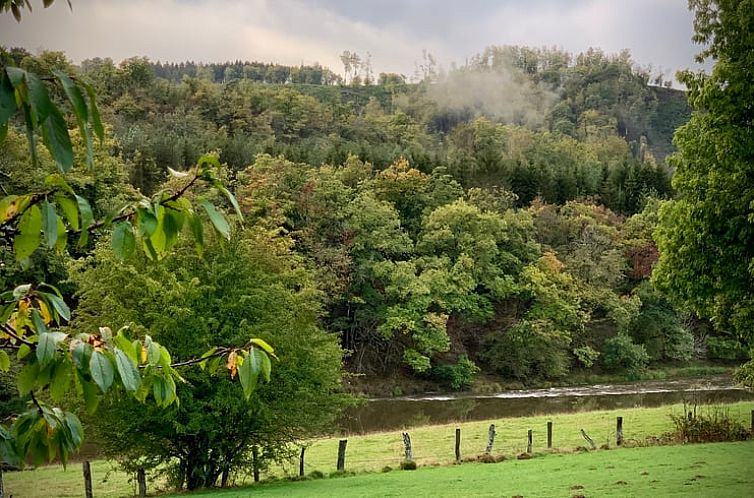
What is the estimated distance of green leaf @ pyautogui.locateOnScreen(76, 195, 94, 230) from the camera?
78.4 inches

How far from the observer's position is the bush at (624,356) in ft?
193

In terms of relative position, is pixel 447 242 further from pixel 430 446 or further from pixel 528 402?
pixel 430 446

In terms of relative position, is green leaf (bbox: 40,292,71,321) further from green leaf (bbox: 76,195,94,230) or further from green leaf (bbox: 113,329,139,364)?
green leaf (bbox: 76,195,94,230)

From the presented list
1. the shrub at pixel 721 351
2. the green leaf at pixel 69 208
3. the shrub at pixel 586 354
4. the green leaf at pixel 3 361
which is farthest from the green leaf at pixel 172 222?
the shrub at pixel 721 351

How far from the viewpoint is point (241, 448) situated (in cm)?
2089

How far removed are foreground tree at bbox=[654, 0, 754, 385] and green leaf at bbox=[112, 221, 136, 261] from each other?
20.7 metres

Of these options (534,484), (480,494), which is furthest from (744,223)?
(480,494)

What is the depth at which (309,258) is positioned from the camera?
54.1 metres

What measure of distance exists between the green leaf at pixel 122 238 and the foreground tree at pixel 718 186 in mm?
20724

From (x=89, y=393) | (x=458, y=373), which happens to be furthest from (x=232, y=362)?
(x=458, y=373)

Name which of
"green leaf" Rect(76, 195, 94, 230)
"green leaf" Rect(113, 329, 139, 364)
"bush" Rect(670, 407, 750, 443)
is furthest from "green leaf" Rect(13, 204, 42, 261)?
"bush" Rect(670, 407, 750, 443)

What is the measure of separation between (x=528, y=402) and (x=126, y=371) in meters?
46.5

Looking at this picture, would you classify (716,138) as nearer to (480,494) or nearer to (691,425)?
(691,425)

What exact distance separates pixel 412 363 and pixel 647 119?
401 ft
